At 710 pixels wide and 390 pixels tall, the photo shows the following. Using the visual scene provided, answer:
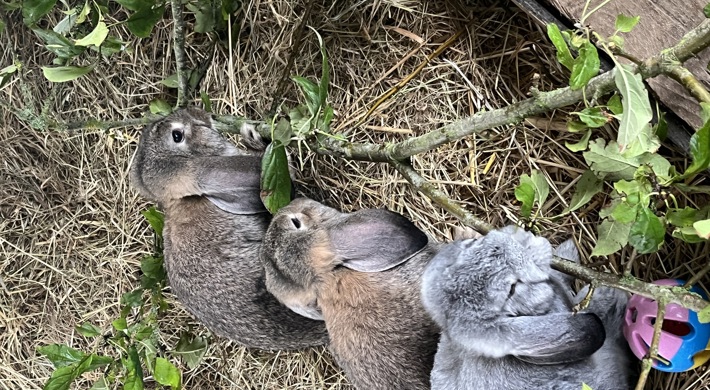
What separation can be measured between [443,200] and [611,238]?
0.69 meters

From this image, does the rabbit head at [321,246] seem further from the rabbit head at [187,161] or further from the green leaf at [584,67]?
the green leaf at [584,67]

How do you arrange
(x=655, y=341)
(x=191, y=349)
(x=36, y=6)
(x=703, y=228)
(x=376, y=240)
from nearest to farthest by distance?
1. (x=703, y=228)
2. (x=655, y=341)
3. (x=376, y=240)
4. (x=36, y=6)
5. (x=191, y=349)

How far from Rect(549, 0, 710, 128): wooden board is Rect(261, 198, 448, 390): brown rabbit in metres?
1.08

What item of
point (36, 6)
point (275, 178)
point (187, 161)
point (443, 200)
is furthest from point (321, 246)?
point (36, 6)

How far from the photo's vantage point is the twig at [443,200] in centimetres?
261

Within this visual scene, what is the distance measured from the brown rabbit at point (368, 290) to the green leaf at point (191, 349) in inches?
51.0

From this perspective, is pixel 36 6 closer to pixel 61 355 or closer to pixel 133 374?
pixel 61 355

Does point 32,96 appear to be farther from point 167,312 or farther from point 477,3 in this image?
point 477,3

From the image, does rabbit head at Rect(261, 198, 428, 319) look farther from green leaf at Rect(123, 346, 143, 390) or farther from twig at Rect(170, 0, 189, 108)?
twig at Rect(170, 0, 189, 108)

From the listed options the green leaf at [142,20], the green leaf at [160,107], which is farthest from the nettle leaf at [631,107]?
the green leaf at [160,107]

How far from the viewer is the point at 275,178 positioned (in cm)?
307

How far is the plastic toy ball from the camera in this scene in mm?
2324

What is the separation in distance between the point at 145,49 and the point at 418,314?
2.56 meters

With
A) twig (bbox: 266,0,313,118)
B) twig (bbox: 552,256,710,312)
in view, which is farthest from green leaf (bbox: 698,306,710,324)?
twig (bbox: 266,0,313,118)
